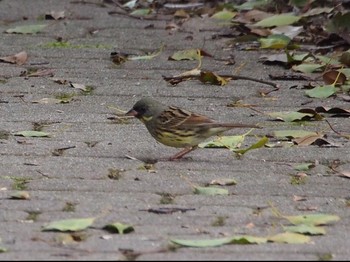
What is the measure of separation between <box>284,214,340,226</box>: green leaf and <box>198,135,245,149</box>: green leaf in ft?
5.53

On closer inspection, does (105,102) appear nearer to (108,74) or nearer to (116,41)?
(108,74)

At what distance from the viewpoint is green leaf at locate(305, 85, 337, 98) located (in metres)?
8.07

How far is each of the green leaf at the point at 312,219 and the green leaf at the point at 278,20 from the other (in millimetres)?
5403

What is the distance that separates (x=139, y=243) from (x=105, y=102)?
330 centimetres

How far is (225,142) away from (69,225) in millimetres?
2148

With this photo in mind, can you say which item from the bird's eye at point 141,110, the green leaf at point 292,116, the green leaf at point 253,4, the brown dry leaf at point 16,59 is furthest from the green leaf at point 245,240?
the green leaf at point 253,4

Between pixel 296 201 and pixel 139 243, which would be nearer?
pixel 139 243

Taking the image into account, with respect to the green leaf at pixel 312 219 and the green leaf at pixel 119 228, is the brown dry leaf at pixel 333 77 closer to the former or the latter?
the green leaf at pixel 312 219

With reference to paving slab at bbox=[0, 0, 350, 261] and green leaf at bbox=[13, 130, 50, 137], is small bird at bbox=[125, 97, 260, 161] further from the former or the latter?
green leaf at bbox=[13, 130, 50, 137]

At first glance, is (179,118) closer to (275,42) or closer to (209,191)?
(209,191)

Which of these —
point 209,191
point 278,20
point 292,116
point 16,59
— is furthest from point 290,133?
point 278,20

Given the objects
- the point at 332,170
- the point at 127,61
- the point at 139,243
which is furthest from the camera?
the point at 127,61

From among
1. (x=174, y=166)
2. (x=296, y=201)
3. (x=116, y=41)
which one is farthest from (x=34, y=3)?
(x=296, y=201)

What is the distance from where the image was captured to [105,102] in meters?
7.90
